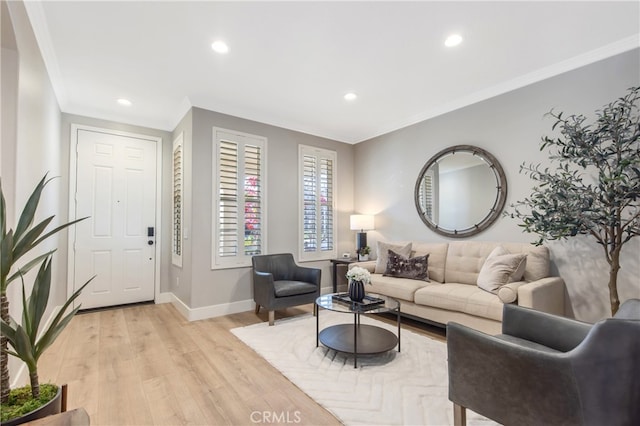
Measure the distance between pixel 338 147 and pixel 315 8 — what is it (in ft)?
10.4

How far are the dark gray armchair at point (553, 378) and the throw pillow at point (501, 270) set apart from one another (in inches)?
50.7

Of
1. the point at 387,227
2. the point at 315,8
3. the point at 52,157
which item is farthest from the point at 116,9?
the point at 387,227

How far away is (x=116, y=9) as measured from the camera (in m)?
2.33

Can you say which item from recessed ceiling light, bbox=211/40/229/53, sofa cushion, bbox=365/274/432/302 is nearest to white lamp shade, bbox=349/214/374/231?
sofa cushion, bbox=365/274/432/302

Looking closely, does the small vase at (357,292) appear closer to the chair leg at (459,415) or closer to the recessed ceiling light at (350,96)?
Result: the chair leg at (459,415)

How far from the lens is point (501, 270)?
300 cm

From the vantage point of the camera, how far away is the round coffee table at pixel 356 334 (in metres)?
2.62

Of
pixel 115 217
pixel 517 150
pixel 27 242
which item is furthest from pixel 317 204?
pixel 27 242

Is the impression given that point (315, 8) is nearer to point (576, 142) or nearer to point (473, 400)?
point (576, 142)

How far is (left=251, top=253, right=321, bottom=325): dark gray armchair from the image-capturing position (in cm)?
363

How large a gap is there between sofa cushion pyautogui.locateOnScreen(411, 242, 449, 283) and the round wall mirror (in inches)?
10.1

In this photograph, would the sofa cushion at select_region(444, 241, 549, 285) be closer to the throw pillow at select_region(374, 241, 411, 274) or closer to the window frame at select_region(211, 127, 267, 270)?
the throw pillow at select_region(374, 241, 411, 274)

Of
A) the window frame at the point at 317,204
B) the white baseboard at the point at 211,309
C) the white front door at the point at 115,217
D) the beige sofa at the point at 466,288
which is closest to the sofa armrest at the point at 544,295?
the beige sofa at the point at 466,288

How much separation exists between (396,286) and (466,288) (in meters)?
0.74
